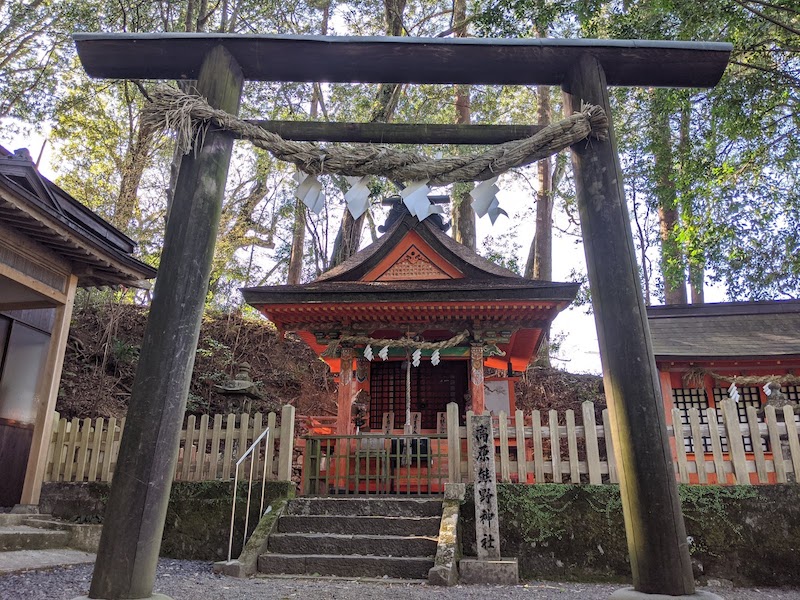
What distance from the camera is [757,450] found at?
7.49m

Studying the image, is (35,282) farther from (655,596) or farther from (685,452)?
(685,452)

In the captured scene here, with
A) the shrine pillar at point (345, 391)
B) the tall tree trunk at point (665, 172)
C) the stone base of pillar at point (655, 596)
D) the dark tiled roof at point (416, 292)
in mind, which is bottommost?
the stone base of pillar at point (655, 596)

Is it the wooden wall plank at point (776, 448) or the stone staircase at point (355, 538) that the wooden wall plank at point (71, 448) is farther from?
the wooden wall plank at point (776, 448)

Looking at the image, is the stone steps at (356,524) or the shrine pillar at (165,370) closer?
the shrine pillar at (165,370)

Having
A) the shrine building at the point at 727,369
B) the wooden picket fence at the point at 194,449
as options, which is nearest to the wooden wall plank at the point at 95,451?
the wooden picket fence at the point at 194,449

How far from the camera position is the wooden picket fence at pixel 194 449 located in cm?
868

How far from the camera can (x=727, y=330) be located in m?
15.6

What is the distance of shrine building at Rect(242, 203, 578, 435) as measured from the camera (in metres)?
10.9

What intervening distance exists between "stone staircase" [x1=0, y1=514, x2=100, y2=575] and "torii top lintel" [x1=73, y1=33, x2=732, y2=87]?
205 inches

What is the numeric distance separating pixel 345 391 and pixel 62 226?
232 inches

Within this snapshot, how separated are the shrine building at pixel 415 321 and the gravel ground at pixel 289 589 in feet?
14.9

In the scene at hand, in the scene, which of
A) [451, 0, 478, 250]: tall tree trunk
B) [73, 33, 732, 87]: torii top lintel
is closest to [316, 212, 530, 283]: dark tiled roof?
[73, 33, 732, 87]: torii top lintel

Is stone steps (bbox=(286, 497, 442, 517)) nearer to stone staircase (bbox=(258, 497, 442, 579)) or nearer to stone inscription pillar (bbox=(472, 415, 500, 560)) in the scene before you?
stone staircase (bbox=(258, 497, 442, 579))

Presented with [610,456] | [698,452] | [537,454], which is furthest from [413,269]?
[698,452]
